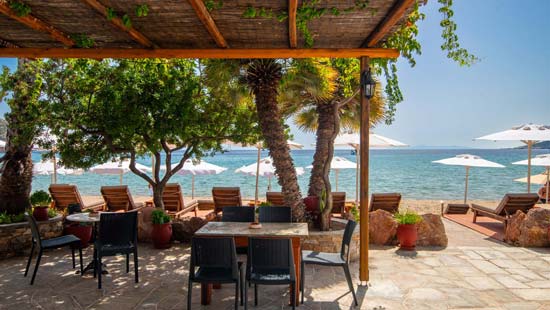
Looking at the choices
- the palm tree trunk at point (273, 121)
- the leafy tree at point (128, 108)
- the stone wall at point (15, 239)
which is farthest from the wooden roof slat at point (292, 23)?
the stone wall at point (15, 239)

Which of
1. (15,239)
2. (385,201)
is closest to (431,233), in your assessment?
(385,201)

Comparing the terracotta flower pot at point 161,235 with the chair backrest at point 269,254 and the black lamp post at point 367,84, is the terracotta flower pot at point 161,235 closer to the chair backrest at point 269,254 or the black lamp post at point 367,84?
the chair backrest at point 269,254

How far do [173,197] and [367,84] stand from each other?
661 centimetres

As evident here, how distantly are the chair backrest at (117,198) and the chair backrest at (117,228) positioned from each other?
14.8 feet

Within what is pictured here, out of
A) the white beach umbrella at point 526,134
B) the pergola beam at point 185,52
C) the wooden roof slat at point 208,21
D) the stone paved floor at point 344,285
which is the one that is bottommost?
the stone paved floor at point 344,285

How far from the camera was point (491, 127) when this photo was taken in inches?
2788

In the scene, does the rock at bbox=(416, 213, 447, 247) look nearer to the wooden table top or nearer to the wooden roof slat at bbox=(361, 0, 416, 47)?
the wooden table top

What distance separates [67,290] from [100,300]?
0.69m

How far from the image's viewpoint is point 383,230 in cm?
743

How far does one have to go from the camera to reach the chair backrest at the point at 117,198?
9.43 meters

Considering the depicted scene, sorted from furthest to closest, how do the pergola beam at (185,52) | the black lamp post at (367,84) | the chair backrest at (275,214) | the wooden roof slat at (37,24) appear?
1. the chair backrest at (275,214)
2. the black lamp post at (367,84)
3. the pergola beam at (185,52)
4. the wooden roof slat at (37,24)

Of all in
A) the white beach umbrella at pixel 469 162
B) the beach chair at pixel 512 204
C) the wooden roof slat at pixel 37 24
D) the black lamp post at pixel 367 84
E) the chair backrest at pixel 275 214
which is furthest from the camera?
the white beach umbrella at pixel 469 162

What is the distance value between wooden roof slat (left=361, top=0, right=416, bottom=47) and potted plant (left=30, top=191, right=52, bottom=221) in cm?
647

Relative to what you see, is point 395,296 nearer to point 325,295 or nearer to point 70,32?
A: point 325,295
